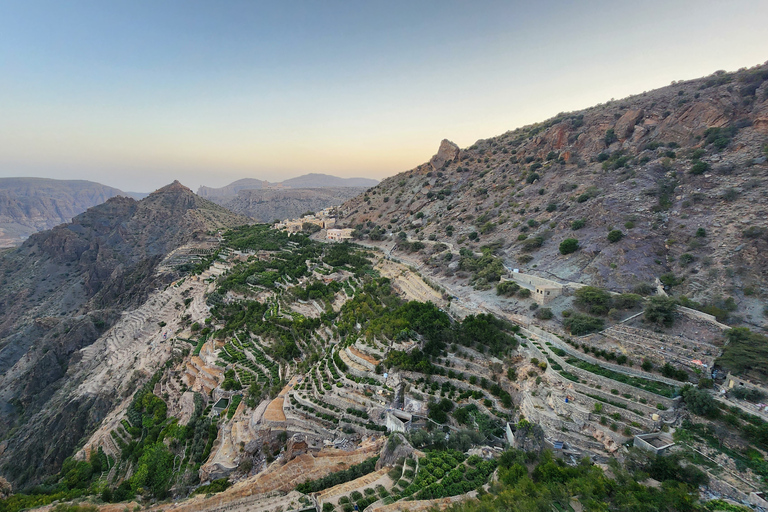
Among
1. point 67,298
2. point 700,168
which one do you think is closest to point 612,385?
point 700,168

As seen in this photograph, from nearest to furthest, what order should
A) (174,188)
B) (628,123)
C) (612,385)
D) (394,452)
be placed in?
(394,452) → (612,385) → (628,123) → (174,188)

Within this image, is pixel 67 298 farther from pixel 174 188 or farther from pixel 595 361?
pixel 595 361

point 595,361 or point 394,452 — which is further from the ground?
point 595,361

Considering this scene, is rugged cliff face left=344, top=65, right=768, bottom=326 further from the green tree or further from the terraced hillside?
the terraced hillside

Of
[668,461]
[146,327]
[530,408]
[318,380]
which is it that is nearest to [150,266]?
[146,327]

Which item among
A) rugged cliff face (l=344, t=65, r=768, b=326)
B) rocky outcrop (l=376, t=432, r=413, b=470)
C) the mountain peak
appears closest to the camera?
rocky outcrop (l=376, t=432, r=413, b=470)

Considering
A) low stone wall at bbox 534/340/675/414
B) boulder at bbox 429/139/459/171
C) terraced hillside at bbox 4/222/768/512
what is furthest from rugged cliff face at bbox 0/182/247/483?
boulder at bbox 429/139/459/171

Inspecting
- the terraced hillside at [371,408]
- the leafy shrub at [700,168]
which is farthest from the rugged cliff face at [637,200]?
the terraced hillside at [371,408]

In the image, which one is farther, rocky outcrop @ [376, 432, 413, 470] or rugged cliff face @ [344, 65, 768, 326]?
rugged cliff face @ [344, 65, 768, 326]
